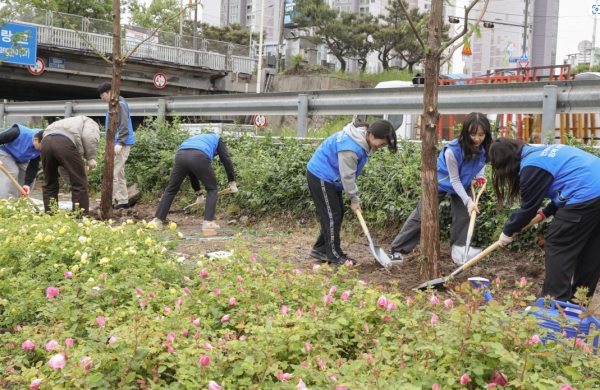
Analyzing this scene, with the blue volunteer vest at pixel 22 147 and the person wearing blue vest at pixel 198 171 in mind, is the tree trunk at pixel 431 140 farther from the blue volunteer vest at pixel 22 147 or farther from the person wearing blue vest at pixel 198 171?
the blue volunteer vest at pixel 22 147

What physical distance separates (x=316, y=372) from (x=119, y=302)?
5.87ft

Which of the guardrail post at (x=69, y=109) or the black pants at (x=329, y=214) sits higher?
the guardrail post at (x=69, y=109)

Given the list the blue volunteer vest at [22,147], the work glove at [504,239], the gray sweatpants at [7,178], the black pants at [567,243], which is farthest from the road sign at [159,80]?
the black pants at [567,243]

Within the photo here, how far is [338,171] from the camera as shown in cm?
622

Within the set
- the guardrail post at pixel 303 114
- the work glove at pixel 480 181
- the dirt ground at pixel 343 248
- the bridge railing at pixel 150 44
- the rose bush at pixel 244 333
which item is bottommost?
the dirt ground at pixel 343 248

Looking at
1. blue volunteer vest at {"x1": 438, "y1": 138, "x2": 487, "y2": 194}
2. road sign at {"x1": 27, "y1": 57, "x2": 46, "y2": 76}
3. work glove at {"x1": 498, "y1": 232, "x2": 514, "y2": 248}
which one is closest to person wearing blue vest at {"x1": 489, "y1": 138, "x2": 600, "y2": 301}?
work glove at {"x1": 498, "y1": 232, "x2": 514, "y2": 248}

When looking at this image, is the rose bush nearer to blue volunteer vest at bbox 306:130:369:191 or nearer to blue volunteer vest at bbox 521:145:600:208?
blue volunteer vest at bbox 521:145:600:208

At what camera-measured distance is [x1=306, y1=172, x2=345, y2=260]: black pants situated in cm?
605

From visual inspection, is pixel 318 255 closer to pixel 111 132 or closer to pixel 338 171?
pixel 338 171

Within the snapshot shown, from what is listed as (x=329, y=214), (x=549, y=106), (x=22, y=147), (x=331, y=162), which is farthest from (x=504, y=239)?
(x=22, y=147)

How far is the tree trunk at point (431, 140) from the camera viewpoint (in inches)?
192

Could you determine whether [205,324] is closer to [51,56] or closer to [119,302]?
[119,302]

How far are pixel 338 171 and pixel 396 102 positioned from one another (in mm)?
2154

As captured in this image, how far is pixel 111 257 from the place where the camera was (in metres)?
4.35
